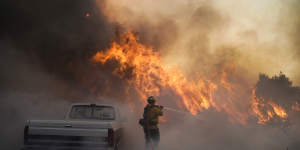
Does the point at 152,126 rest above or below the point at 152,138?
above

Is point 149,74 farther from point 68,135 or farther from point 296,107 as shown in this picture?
point 296,107

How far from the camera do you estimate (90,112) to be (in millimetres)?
8680

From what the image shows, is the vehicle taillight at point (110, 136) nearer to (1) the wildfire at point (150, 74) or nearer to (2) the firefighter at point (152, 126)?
(2) the firefighter at point (152, 126)

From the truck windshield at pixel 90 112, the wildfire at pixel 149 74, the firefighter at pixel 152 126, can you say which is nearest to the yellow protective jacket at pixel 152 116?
the firefighter at pixel 152 126

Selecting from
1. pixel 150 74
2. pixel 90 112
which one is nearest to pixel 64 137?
pixel 90 112

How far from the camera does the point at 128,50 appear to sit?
19.9m

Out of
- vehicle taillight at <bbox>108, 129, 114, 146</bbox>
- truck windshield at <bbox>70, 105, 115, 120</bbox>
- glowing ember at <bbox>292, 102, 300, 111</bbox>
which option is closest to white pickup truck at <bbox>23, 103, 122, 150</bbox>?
vehicle taillight at <bbox>108, 129, 114, 146</bbox>

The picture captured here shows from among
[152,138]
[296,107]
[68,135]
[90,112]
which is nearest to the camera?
[68,135]

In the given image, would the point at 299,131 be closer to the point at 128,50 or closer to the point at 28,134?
the point at 128,50

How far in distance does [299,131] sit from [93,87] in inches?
997

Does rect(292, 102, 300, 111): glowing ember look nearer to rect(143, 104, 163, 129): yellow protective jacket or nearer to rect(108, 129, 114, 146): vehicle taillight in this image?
rect(143, 104, 163, 129): yellow protective jacket

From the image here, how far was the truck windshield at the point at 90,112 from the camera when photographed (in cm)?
857

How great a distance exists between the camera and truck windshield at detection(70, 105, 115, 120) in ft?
28.1

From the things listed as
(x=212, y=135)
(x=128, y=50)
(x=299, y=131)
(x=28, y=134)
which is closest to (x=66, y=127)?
(x=28, y=134)
